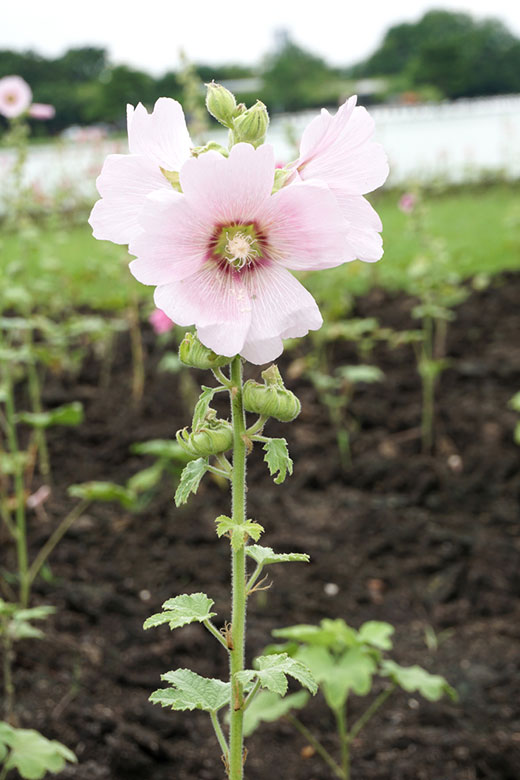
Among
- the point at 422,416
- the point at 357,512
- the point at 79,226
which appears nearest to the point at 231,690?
the point at 357,512

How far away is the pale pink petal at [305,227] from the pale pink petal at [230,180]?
2 centimetres

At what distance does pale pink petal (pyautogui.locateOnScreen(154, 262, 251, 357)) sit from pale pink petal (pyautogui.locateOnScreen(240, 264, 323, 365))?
2 cm

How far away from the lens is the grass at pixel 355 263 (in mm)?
4527

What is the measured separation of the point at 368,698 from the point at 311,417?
1892 mm

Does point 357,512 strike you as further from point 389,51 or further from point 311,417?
point 389,51

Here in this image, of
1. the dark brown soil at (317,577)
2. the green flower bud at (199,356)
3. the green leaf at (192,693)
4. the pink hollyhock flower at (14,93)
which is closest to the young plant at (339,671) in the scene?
the dark brown soil at (317,577)

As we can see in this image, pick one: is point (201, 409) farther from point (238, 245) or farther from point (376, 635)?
point (376, 635)

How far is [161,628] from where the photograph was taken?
255 cm

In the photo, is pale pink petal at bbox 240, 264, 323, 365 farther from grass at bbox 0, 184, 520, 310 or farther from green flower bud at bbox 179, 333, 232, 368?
grass at bbox 0, 184, 520, 310

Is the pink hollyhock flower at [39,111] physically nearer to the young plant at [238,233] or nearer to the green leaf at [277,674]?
the young plant at [238,233]

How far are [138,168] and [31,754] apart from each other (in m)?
1.22

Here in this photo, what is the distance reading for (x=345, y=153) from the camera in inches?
40.7

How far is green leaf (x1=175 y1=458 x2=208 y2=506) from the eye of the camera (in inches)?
42.3

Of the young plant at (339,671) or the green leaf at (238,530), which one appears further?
the young plant at (339,671)
